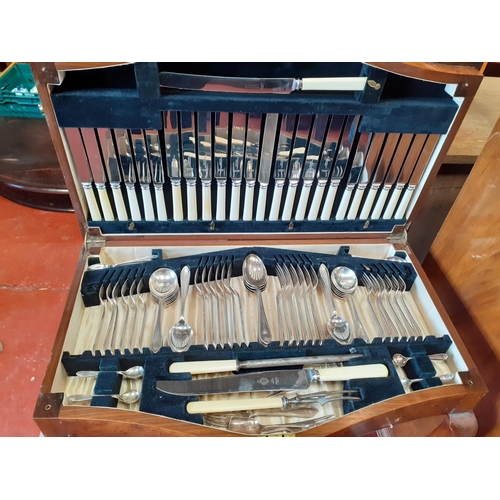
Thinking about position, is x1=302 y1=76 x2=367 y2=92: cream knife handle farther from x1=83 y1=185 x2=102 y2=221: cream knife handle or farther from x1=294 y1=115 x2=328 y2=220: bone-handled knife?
x1=83 y1=185 x2=102 y2=221: cream knife handle

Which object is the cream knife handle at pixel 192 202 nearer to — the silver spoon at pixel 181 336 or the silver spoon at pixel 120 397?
the silver spoon at pixel 181 336

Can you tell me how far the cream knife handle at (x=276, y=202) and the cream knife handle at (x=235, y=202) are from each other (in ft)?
0.25

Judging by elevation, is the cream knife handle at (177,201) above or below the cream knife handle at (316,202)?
above

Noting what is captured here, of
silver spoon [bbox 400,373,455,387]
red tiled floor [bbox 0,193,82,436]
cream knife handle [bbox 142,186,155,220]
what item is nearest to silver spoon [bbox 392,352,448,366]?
silver spoon [bbox 400,373,455,387]

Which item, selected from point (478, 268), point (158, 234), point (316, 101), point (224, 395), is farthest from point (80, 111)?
point (478, 268)

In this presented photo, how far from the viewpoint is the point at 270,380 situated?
27.8 inches

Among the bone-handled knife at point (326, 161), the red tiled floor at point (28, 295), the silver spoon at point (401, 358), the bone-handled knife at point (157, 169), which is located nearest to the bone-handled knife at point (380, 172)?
the bone-handled knife at point (326, 161)

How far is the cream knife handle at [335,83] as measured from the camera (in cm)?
69

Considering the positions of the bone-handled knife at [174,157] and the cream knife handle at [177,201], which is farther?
the cream knife handle at [177,201]

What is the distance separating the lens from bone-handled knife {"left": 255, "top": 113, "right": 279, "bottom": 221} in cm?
76

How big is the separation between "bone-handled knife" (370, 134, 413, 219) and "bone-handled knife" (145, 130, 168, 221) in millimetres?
482

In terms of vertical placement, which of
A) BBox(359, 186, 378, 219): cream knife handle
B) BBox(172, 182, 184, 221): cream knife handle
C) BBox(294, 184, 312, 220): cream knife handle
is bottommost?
→ BBox(359, 186, 378, 219): cream knife handle

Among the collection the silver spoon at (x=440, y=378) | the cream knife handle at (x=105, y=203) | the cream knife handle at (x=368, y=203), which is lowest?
Result: the silver spoon at (x=440, y=378)

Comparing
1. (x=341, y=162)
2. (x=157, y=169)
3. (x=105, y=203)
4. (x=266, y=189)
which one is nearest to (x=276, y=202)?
(x=266, y=189)
